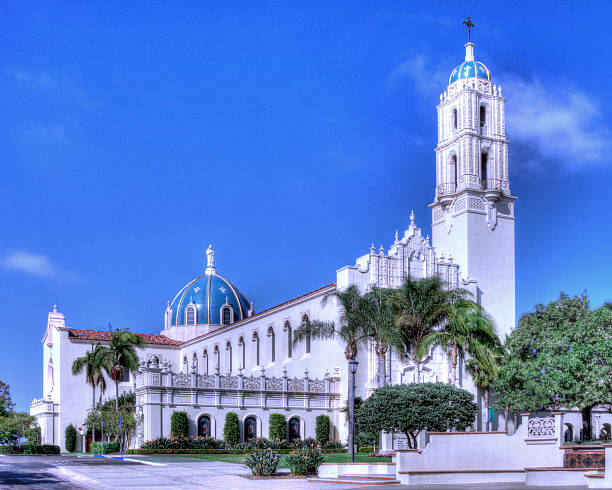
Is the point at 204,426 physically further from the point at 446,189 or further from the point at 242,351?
the point at 446,189

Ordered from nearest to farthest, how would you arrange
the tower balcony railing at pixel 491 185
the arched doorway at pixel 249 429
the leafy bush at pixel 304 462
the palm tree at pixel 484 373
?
the leafy bush at pixel 304 462 → the palm tree at pixel 484 373 → the arched doorway at pixel 249 429 → the tower balcony railing at pixel 491 185

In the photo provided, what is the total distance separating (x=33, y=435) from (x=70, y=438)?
410 centimetres

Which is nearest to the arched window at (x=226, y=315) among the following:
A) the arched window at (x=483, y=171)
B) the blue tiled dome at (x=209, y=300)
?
the blue tiled dome at (x=209, y=300)

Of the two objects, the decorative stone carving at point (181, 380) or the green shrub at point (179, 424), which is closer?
the green shrub at point (179, 424)

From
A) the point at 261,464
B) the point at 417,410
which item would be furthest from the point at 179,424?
the point at 261,464

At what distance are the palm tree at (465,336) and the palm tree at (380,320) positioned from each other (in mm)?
2106

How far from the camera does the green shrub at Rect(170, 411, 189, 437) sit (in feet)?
150

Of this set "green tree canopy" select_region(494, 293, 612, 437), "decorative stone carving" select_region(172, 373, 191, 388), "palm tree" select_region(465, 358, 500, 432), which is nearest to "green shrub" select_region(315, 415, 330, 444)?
"decorative stone carving" select_region(172, 373, 191, 388)

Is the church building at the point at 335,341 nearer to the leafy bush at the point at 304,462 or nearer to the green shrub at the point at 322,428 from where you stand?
the green shrub at the point at 322,428

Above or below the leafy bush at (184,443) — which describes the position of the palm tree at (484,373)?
above

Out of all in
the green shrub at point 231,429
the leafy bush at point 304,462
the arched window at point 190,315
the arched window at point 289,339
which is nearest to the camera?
the leafy bush at point 304,462

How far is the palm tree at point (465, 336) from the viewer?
142ft

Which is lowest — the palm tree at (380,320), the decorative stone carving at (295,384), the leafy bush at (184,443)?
the leafy bush at (184,443)

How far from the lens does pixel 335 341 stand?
4994cm
